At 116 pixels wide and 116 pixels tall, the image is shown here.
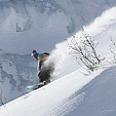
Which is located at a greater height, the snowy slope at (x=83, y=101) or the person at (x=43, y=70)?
the snowy slope at (x=83, y=101)

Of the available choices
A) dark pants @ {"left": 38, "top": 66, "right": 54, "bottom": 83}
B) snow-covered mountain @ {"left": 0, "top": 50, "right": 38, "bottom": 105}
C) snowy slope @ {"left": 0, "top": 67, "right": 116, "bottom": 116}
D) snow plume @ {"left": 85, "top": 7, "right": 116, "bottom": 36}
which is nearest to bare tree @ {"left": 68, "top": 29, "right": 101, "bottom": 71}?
snowy slope @ {"left": 0, "top": 67, "right": 116, "bottom": 116}

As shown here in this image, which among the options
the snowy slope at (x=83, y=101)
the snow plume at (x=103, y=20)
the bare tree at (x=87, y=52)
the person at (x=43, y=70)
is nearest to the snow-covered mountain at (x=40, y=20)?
the snow plume at (x=103, y=20)

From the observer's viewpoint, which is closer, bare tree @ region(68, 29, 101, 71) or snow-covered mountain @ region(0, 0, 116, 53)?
bare tree @ region(68, 29, 101, 71)

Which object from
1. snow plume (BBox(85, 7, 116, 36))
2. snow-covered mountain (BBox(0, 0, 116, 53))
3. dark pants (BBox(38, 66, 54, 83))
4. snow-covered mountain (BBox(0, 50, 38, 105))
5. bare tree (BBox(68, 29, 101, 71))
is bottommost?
snow-covered mountain (BBox(0, 50, 38, 105))

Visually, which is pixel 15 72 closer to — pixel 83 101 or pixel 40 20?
pixel 40 20

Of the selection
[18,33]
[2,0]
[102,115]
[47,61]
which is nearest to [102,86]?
[102,115]

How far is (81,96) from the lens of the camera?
4.94 m

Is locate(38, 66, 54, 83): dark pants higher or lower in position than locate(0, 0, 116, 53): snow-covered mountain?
higher

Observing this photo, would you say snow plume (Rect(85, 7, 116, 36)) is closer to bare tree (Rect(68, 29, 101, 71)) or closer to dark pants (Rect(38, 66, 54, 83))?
dark pants (Rect(38, 66, 54, 83))

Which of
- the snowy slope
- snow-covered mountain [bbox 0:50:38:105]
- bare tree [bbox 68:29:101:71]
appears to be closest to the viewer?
the snowy slope

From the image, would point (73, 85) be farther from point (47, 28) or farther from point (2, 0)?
point (47, 28)

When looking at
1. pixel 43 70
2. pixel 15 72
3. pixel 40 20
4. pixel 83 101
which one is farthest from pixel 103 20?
pixel 15 72

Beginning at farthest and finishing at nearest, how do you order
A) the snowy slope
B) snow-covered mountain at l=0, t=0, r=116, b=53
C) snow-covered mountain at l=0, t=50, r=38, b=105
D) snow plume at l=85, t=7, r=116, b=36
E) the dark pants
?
snow-covered mountain at l=0, t=50, r=38, b=105
snow-covered mountain at l=0, t=0, r=116, b=53
snow plume at l=85, t=7, r=116, b=36
the dark pants
the snowy slope

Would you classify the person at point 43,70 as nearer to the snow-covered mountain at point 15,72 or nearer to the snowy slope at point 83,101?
the snowy slope at point 83,101
